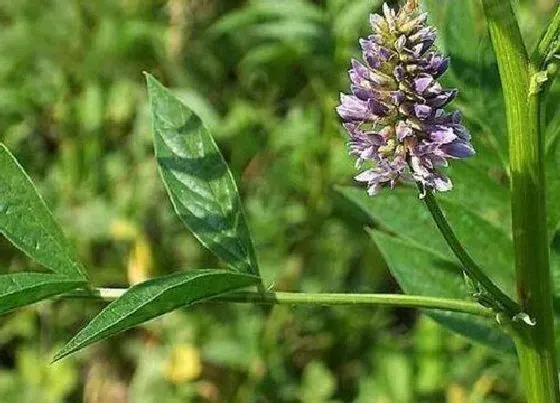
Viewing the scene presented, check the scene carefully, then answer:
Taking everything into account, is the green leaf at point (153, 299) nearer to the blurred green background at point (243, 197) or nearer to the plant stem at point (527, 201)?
the plant stem at point (527, 201)

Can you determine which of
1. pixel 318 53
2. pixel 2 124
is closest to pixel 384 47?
pixel 318 53

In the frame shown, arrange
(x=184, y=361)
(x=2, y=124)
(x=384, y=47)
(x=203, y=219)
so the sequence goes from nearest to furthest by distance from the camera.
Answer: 1. (x=384, y=47)
2. (x=203, y=219)
3. (x=184, y=361)
4. (x=2, y=124)

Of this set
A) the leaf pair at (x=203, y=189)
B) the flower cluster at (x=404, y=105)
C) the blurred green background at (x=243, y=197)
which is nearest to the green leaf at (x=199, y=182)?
the leaf pair at (x=203, y=189)

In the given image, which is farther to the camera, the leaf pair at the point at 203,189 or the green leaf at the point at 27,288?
the leaf pair at the point at 203,189

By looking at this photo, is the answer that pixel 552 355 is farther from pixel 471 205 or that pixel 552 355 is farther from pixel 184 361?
pixel 184 361

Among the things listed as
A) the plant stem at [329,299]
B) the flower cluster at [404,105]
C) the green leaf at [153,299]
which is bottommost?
the plant stem at [329,299]

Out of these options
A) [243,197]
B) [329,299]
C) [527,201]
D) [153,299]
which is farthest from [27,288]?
[243,197]

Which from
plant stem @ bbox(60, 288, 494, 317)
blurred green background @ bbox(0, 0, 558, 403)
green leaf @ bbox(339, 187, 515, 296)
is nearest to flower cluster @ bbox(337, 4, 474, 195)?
plant stem @ bbox(60, 288, 494, 317)

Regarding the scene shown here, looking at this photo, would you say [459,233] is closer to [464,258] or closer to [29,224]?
[464,258]
